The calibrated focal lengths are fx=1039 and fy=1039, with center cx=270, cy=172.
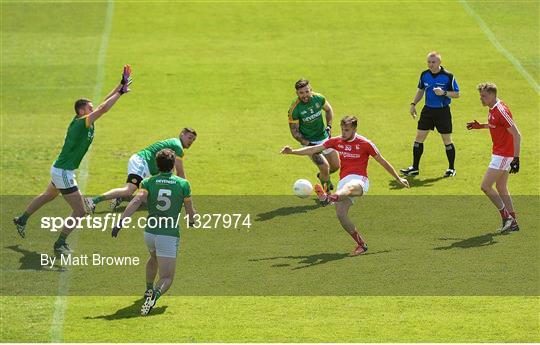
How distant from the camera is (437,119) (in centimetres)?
2275

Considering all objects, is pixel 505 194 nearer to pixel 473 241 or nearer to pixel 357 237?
pixel 473 241

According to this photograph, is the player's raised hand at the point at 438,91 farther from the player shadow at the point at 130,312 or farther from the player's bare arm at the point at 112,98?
the player shadow at the point at 130,312

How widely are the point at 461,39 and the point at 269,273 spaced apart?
21220 mm

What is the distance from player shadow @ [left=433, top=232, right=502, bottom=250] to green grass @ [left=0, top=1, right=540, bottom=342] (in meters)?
0.07

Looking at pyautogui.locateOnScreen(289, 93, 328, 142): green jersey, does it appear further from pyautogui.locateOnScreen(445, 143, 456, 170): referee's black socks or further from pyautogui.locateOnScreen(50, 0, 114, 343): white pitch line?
pyautogui.locateOnScreen(50, 0, 114, 343): white pitch line

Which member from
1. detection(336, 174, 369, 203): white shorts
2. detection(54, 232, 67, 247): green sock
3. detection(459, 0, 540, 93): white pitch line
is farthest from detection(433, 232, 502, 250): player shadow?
detection(459, 0, 540, 93): white pitch line

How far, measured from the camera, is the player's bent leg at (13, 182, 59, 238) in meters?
18.5

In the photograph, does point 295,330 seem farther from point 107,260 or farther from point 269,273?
point 107,260

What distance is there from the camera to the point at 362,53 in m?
34.8

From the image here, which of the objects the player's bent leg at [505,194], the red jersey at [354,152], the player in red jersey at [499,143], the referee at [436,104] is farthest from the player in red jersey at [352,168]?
the referee at [436,104]

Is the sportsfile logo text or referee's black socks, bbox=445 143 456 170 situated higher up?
the sportsfile logo text

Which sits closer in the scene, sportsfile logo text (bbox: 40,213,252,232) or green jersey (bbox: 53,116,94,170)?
green jersey (bbox: 53,116,94,170)

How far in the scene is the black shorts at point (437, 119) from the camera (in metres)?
22.7

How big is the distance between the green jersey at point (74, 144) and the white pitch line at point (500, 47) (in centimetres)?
1702
